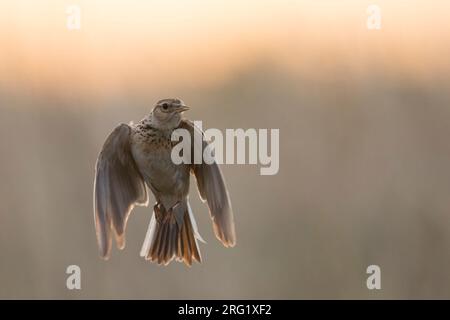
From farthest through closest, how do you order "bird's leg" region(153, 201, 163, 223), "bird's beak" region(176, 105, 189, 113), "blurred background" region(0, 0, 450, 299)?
1. "blurred background" region(0, 0, 450, 299)
2. "bird's leg" region(153, 201, 163, 223)
3. "bird's beak" region(176, 105, 189, 113)

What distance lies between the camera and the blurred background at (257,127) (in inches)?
196

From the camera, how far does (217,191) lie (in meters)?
3.31

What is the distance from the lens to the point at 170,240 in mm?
3428

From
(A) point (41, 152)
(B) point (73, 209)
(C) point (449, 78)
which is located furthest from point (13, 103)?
(C) point (449, 78)

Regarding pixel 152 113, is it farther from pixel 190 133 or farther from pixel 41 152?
pixel 41 152

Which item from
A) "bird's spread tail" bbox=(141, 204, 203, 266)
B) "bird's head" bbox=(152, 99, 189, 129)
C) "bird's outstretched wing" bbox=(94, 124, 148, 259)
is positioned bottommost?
"bird's spread tail" bbox=(141, 204, 203, 266)

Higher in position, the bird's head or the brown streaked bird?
the bird's head

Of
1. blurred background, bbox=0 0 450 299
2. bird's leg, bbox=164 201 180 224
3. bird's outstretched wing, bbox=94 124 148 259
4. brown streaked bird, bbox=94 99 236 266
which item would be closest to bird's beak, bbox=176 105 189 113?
brown streaked bird, bbox=94 99 236 266

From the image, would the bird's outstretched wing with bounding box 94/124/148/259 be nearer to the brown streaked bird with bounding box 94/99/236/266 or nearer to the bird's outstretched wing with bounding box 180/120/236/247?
the brown streaked bird with bounding box 94/99/236/266

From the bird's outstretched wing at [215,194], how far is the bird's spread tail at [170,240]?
0.53ft

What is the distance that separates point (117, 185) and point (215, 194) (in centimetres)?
44

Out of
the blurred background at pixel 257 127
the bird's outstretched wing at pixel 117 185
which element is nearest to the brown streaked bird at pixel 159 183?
the bird's outstretched wing at pixel 117 185

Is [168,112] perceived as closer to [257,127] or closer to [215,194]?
[215,194]

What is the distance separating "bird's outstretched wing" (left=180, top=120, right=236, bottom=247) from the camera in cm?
321
